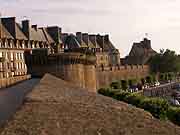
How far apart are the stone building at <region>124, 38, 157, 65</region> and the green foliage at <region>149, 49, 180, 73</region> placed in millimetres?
11568

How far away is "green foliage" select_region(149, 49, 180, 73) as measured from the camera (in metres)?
94.4

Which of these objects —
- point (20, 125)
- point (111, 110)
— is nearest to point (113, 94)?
point (111, 110)

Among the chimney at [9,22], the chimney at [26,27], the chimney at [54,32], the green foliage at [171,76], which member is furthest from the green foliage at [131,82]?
the chimney at [9,22]

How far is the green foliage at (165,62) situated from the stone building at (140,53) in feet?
38.0

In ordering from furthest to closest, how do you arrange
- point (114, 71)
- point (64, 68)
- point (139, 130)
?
point (114, 71) < point (64, 68) < point (139, 130)

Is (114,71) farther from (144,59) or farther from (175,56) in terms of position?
(144,59)

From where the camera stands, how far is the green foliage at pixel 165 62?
9444cm

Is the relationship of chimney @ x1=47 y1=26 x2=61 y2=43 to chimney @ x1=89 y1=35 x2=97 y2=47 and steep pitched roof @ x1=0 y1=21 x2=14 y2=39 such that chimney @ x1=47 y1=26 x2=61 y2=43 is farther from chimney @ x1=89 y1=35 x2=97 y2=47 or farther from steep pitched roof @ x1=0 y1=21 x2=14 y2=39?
chimney @ x1=89 y1=35 x2=97 y2=47

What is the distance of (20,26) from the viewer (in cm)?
6316

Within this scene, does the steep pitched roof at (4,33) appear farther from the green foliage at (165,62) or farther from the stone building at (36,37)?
the green foliage at (165,62)

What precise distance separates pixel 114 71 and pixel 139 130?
6183 cm

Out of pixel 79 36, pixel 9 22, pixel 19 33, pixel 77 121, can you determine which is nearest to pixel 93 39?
pixel 79 36

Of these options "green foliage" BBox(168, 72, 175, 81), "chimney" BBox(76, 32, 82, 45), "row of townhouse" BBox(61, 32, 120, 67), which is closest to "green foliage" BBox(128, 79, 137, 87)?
"row of townhouse" BBox(61, 32, 120, 67)

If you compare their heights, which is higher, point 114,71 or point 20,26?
point 20,26
